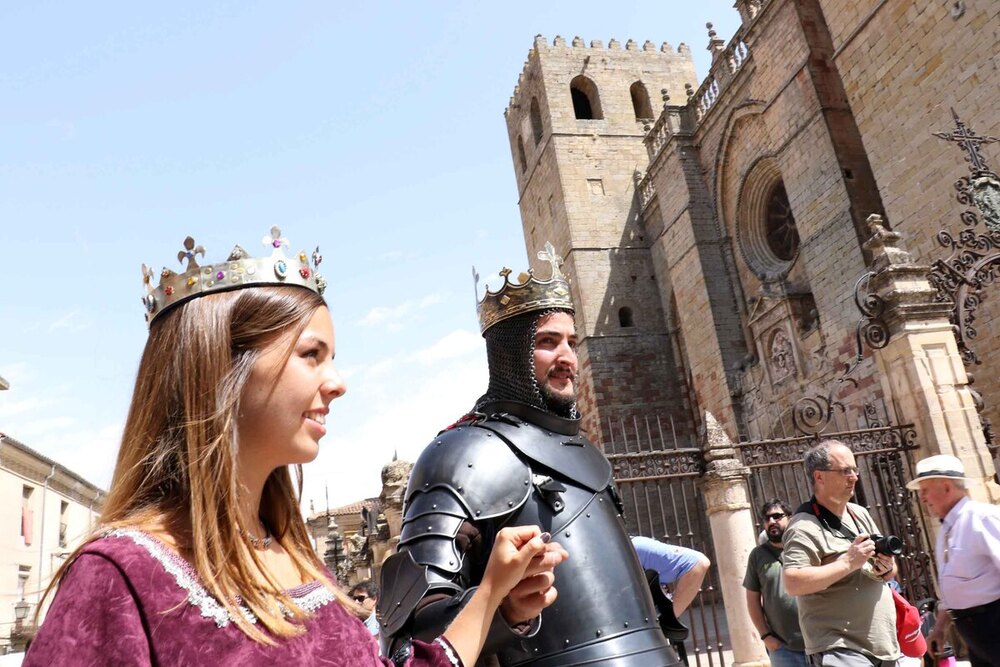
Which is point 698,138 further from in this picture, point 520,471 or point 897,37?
point 520,471

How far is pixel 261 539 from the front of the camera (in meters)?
→ 1.27

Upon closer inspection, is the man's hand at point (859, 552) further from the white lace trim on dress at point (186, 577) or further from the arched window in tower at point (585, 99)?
the arched window in tower at point (585, 99)

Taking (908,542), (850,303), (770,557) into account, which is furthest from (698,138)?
(770,557)

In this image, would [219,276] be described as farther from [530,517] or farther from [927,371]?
[927,371]

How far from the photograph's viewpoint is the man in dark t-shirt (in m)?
4.66

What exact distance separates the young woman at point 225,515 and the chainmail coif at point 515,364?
4.05ft

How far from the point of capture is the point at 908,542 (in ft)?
23.3

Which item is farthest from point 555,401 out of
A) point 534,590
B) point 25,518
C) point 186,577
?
point 25,518

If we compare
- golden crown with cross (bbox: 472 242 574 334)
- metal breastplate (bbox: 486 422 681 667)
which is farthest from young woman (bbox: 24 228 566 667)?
golden crown with cross (bbox: 472 242 574 334)

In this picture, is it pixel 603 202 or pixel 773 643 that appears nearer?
pixel 773 643

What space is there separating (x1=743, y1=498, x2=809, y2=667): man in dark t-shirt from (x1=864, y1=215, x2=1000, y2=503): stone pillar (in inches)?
101

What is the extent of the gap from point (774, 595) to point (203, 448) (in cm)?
450

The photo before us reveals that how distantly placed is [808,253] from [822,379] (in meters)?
2.28

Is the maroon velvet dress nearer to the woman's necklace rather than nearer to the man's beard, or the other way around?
the woman's necklace
